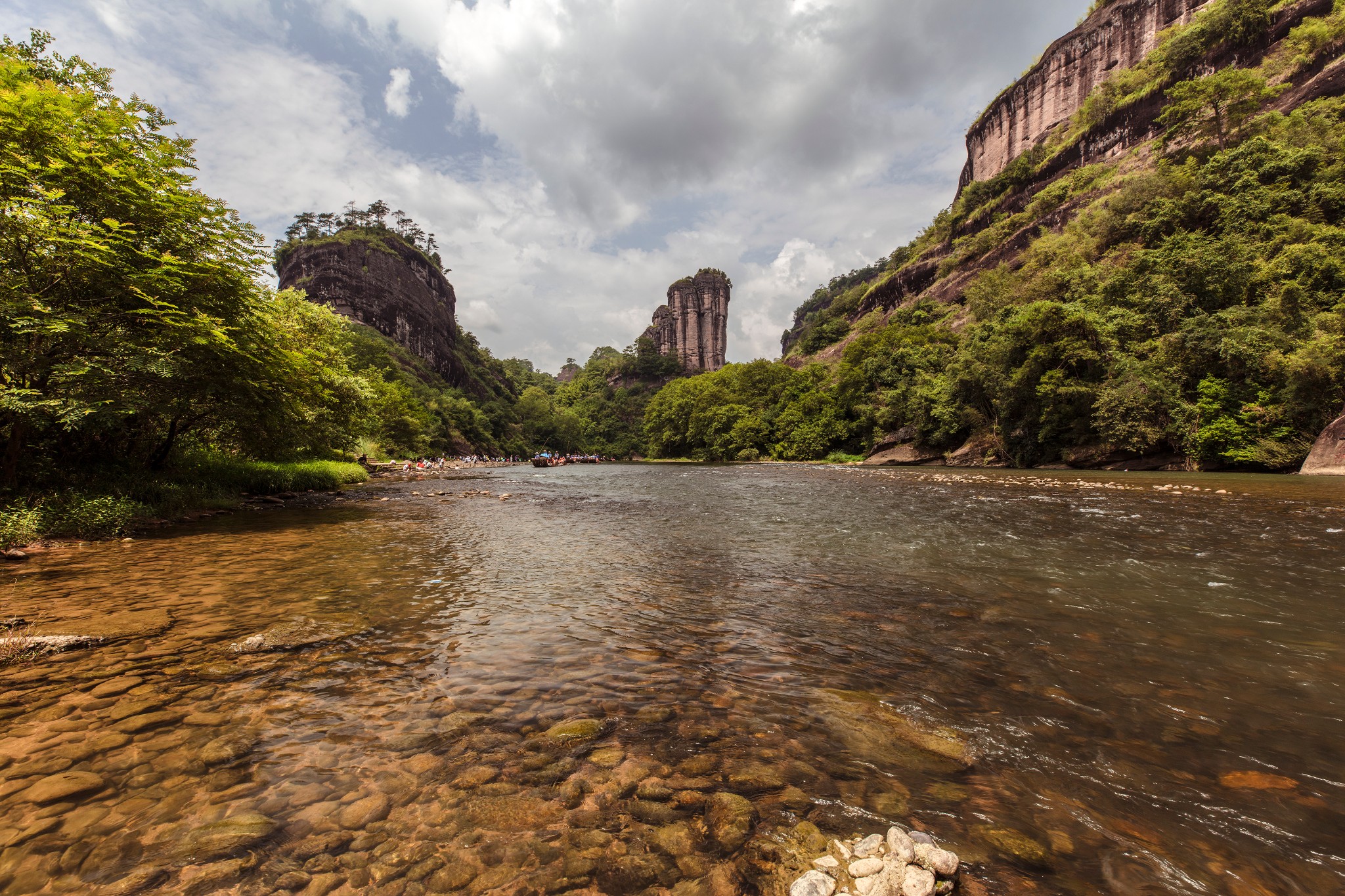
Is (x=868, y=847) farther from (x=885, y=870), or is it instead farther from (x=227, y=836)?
(x=227, y=836)

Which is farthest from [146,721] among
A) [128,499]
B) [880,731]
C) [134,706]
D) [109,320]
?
[109,320]

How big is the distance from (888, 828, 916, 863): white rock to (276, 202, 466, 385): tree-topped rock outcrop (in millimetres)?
117588

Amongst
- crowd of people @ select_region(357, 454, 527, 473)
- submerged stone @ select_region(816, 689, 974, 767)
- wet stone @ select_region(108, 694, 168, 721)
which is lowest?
submerged stone @ select_region(816, 689, 974, 767)

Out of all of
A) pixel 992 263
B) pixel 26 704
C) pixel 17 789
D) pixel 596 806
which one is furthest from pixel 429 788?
pixel 992 263

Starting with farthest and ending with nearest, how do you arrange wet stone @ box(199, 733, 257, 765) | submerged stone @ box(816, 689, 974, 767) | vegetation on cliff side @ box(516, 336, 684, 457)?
vegetation on cliff side @ box(516, 336, 684, 457) → submerged stone @ box(816, 689, 974, 767) → wet stone @ box(199, 733, 257, 765)

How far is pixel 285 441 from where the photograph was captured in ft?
61.6

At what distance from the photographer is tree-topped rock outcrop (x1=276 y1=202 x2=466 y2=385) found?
351ft

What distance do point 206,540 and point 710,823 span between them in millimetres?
13562

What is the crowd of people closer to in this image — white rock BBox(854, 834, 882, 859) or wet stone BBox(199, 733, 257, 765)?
wet stone BBox(199, 733, 257, 765)

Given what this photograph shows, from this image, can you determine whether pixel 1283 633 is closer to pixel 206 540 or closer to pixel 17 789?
pixel 17 789

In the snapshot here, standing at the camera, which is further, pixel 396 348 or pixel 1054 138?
pixel 396 348

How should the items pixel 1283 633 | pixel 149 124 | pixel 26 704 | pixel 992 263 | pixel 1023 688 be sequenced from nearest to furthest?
pixel 26 704, pixel 1023 688, pixel 1283 633, pixel 149 124, pixel 992 263

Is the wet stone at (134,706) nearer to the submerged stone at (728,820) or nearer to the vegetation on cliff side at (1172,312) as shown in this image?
the submerged stone at (728,820)

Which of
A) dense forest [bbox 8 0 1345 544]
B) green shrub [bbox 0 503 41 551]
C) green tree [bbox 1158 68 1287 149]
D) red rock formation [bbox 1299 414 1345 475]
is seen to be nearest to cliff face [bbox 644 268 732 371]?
dense forest [bbox 8 0 1345 544]
